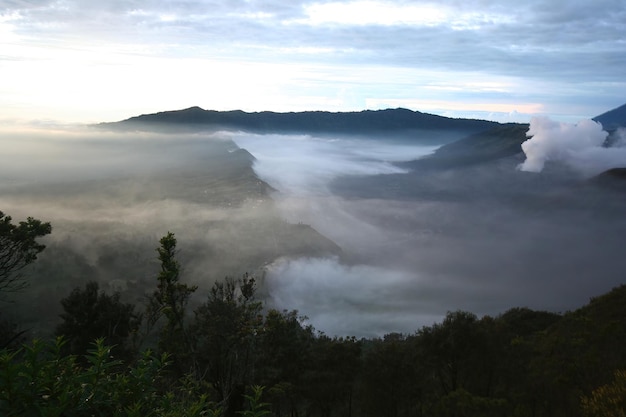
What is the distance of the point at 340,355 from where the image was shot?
114ft

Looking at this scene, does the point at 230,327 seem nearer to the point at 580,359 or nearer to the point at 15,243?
the point at 15,243

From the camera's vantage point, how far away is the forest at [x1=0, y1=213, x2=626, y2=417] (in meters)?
19.7

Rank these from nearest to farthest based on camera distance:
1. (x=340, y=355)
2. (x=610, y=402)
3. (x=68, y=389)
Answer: (x=68, y=389)
(x=610, y=402)
(x=340, y=355)

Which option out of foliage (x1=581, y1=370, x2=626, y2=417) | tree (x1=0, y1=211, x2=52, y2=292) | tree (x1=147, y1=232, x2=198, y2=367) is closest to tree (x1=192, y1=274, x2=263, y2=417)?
tree (x1=147, y1=232, x2=198, y2=367)

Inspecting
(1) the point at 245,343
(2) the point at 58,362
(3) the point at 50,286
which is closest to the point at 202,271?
(3) the point at 50,286

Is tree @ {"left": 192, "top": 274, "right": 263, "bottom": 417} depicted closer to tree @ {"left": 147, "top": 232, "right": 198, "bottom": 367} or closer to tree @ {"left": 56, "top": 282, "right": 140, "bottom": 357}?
tree @ {"left": 147, "top": 232, "right": 198, "bottom": 367}

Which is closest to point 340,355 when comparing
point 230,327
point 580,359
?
point 230,327

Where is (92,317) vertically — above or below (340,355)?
above

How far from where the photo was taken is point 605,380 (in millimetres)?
22328

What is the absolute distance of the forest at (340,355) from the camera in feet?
64.6

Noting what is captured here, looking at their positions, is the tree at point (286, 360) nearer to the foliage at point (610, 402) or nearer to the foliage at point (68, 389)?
the foliage at point (610, 402)

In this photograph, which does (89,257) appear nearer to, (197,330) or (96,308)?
(96,308)

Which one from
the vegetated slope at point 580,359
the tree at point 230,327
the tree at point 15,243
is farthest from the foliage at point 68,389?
the tree at point 15,243

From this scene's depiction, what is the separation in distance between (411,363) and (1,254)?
24.7 meters
